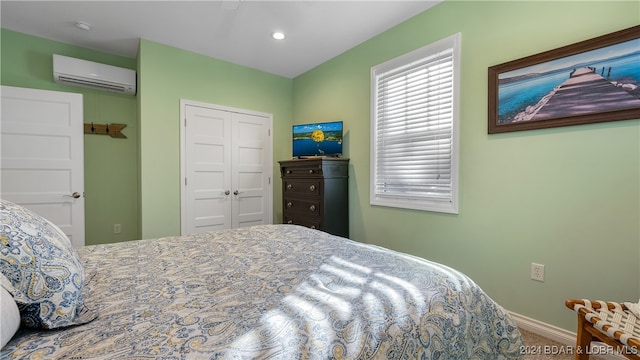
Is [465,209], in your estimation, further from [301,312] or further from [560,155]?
[301,312]

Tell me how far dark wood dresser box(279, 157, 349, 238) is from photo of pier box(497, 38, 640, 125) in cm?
164

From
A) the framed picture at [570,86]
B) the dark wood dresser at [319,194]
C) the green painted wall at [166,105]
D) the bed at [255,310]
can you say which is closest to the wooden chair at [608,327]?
the bed at [255,310]

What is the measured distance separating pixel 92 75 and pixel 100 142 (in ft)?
2.48

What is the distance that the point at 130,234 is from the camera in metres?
3.47

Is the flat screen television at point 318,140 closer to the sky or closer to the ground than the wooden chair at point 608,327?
closer to the sky

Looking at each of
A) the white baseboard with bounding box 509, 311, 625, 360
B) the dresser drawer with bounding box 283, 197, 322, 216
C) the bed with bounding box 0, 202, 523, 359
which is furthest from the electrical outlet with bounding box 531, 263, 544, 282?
the dresser drawer with bounding box 283, 197, 322, 216

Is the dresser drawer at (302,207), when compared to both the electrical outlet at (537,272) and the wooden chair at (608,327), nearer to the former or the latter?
the electrical outlet at (537,272)

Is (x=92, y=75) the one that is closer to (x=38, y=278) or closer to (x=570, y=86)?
(x=38, y=278)

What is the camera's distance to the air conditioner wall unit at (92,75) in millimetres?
2918

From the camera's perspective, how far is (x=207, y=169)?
350cm

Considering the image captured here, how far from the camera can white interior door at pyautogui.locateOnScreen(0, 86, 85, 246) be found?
2.70 m

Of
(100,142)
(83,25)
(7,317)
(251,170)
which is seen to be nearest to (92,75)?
(83,25)

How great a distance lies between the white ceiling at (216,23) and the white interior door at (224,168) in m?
0.80

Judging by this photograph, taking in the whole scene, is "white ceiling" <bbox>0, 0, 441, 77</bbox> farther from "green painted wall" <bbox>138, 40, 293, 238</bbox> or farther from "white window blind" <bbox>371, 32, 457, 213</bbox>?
"white window blind" <bbox>371, 32, 457, 213</bbox>
